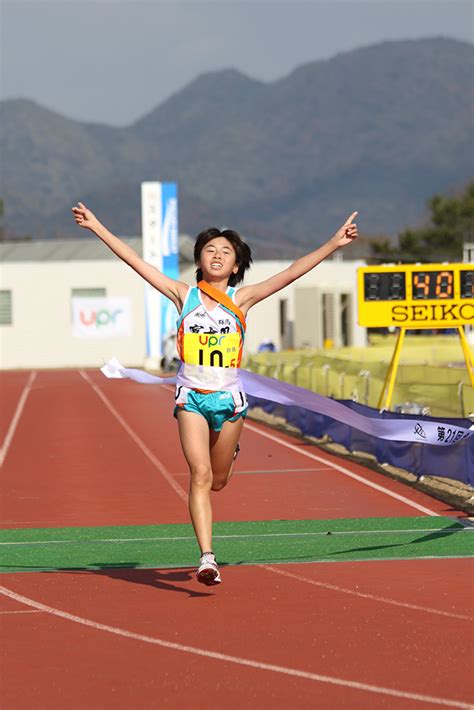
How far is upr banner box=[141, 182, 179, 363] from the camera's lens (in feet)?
199

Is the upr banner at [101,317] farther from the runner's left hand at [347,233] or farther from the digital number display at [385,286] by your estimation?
the runner's left hand at [347,233]

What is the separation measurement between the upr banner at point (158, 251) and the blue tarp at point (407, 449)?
32267 millimetres

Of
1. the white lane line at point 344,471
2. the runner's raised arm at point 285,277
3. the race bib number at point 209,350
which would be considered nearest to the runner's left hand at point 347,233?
the runner's raised arm at point 285,277

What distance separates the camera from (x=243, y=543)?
42.7ft

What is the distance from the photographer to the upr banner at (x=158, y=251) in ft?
199

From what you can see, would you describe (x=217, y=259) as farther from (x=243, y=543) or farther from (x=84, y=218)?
(x=243, y=543)

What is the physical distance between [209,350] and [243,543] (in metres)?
3.62

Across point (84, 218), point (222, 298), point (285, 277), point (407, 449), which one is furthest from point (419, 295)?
point (222, 298)

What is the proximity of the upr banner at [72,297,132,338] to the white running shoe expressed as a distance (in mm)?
62239

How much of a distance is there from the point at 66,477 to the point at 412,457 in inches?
183

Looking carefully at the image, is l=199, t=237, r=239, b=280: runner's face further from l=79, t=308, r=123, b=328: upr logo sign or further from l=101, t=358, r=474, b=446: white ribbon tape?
l=79, t=308, r=123, b=328: upr logo sign

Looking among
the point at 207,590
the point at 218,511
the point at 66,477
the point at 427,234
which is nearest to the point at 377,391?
the point at 66,477

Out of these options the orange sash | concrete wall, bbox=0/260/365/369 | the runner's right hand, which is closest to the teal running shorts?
the orange sash

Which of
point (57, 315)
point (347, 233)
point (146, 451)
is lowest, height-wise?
point (146, 451)
